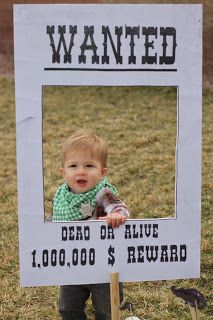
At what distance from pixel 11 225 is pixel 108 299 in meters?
1.77

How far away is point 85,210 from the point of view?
2285 mm

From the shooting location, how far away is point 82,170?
2260mm

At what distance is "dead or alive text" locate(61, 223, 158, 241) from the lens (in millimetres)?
1957

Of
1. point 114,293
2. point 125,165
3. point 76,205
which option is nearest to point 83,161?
point 76,205

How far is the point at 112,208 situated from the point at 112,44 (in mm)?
577

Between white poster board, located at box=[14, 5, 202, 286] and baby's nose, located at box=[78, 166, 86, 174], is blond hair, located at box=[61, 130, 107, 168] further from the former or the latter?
white poster board, located at box=[14, 5, 202, 286]

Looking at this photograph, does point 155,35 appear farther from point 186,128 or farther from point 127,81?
point 186,128

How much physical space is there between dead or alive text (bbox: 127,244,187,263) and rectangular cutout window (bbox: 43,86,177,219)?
2177mm

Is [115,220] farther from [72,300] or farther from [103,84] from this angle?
[72,300]

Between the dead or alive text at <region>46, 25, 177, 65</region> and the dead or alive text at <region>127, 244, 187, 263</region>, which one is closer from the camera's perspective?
the dead or alive text at <region>46, 25, 177, 65</region>

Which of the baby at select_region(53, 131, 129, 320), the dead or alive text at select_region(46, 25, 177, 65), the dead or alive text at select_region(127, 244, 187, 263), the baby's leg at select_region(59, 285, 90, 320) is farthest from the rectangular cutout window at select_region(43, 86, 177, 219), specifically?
the dead or alive text at select_region(46, 25, 177, 65)

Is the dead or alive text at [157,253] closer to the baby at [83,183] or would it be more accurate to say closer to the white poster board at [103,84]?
the white poster board at [103,84]

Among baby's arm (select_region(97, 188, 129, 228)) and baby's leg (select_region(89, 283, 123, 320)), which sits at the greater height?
baby's arm (select_region(97, 188, 129, 228))

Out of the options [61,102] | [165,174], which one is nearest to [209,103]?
[61,102]
